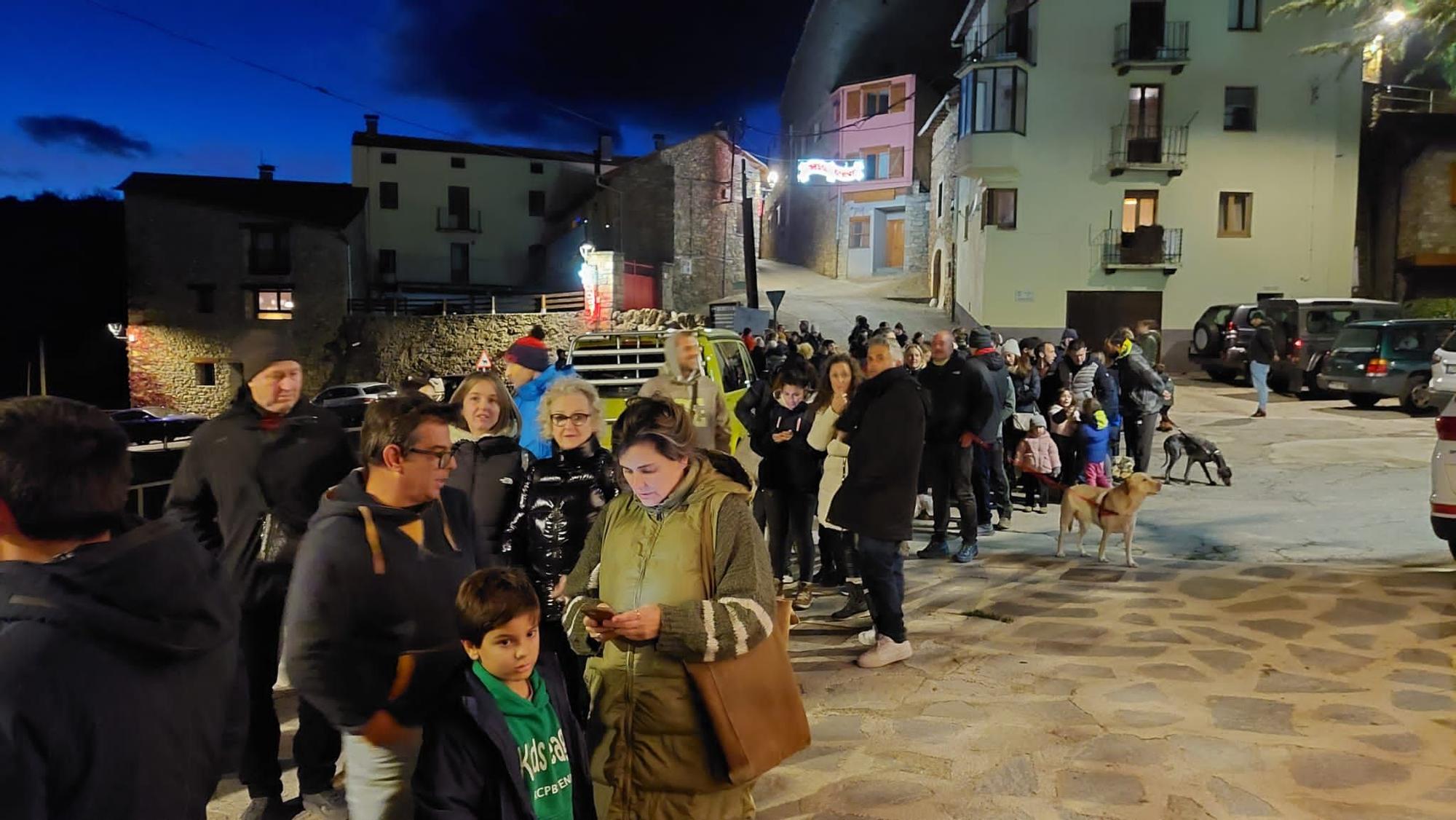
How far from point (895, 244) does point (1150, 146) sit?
697 inches

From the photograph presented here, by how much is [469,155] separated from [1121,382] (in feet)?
132

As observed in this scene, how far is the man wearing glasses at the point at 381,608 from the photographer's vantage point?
2410 mm

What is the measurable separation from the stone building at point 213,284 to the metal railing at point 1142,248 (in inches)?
1141

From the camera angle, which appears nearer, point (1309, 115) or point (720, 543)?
point (720, 543)

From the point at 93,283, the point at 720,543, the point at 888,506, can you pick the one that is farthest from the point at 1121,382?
the point at 93,283

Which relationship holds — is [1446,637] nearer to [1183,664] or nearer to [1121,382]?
[1183,664]

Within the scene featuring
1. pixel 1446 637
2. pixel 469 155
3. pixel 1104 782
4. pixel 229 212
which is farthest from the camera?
pixel 469 155

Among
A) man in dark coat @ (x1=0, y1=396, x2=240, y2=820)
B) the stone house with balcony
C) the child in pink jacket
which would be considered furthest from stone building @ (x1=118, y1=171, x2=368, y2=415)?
man in dark coat @ (x1=0, y1=396, x2=240, y2=820)

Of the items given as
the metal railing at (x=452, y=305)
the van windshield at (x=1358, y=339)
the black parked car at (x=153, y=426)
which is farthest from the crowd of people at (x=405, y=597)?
the metal railing at (x=452, y=305)

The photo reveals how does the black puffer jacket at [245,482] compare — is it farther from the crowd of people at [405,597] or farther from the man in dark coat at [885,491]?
the man in dark coat at [885,491]

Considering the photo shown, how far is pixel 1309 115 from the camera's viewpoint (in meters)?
26.6

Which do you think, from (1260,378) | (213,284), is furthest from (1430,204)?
(213,284)

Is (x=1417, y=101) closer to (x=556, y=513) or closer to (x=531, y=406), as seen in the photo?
(x=531, y=406)

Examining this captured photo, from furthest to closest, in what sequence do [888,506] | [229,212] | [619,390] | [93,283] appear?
[93,283], [229,212], [619,390], [888,506]
